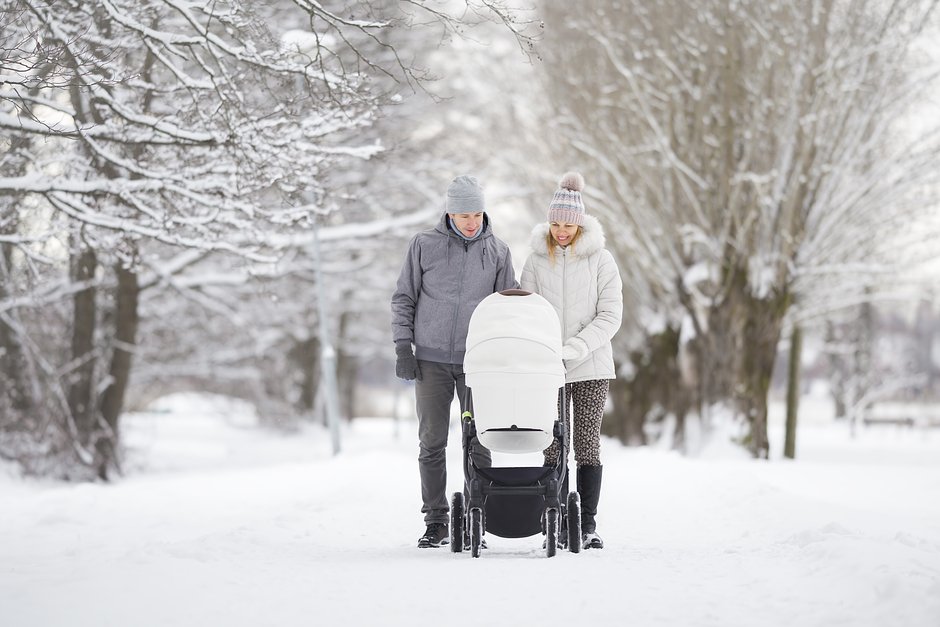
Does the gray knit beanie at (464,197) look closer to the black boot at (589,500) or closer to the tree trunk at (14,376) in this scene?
the black boot at (589,500)

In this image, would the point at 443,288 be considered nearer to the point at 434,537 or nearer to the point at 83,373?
the point at 434,537

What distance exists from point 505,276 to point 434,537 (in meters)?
1.49

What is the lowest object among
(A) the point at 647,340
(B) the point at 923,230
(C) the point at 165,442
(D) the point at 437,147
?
(C) the point at 165,442

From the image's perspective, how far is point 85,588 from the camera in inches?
176

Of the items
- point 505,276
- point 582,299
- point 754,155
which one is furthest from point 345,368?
point 582,299

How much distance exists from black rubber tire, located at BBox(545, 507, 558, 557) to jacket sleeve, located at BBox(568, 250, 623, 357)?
0.85m

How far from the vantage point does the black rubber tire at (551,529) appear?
5.52 meters

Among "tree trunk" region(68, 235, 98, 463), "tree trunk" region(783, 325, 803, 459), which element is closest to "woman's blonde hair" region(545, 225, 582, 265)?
"tree trunk" region(68, 235, 98, 463)

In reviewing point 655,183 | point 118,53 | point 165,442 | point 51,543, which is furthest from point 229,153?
point 165,442

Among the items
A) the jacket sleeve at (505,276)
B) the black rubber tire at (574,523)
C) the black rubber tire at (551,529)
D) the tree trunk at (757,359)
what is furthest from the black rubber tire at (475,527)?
the tree trunk at (757,359)

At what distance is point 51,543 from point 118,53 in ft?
11.7

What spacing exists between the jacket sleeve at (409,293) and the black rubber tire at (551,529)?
1209mm

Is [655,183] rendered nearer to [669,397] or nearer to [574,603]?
[669,397]

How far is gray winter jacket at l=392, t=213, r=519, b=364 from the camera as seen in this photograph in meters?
5.99
